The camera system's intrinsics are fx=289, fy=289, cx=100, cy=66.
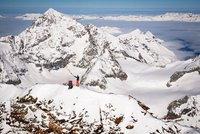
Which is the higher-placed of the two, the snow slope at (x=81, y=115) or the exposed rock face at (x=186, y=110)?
the snow slope at (x=81, y=115)

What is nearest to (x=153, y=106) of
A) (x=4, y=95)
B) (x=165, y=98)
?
(x=165, y=98)

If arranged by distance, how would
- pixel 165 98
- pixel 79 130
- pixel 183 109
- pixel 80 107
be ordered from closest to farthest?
1. pixel 79 130
2. pixel 80 107
3. pixel 183 109
4. pixel 165 98

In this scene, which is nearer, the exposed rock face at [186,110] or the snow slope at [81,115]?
the snow slope at [81,115]

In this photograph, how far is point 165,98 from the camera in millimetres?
196500

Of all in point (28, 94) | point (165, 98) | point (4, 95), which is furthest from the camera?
point (165, 98)

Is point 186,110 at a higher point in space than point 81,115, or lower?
lower

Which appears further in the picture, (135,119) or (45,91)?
(45,91)

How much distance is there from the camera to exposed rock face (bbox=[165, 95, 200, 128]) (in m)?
161

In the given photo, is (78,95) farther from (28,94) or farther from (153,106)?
(153,106)

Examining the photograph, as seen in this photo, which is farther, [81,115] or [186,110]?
[186,110]

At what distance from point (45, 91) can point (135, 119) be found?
800 inches

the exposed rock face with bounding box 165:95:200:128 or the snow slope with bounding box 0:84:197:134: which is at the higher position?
the snow slope with bounding box 0:84:197:134

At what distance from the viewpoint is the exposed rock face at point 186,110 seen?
161 m

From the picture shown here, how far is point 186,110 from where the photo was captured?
170125mm
